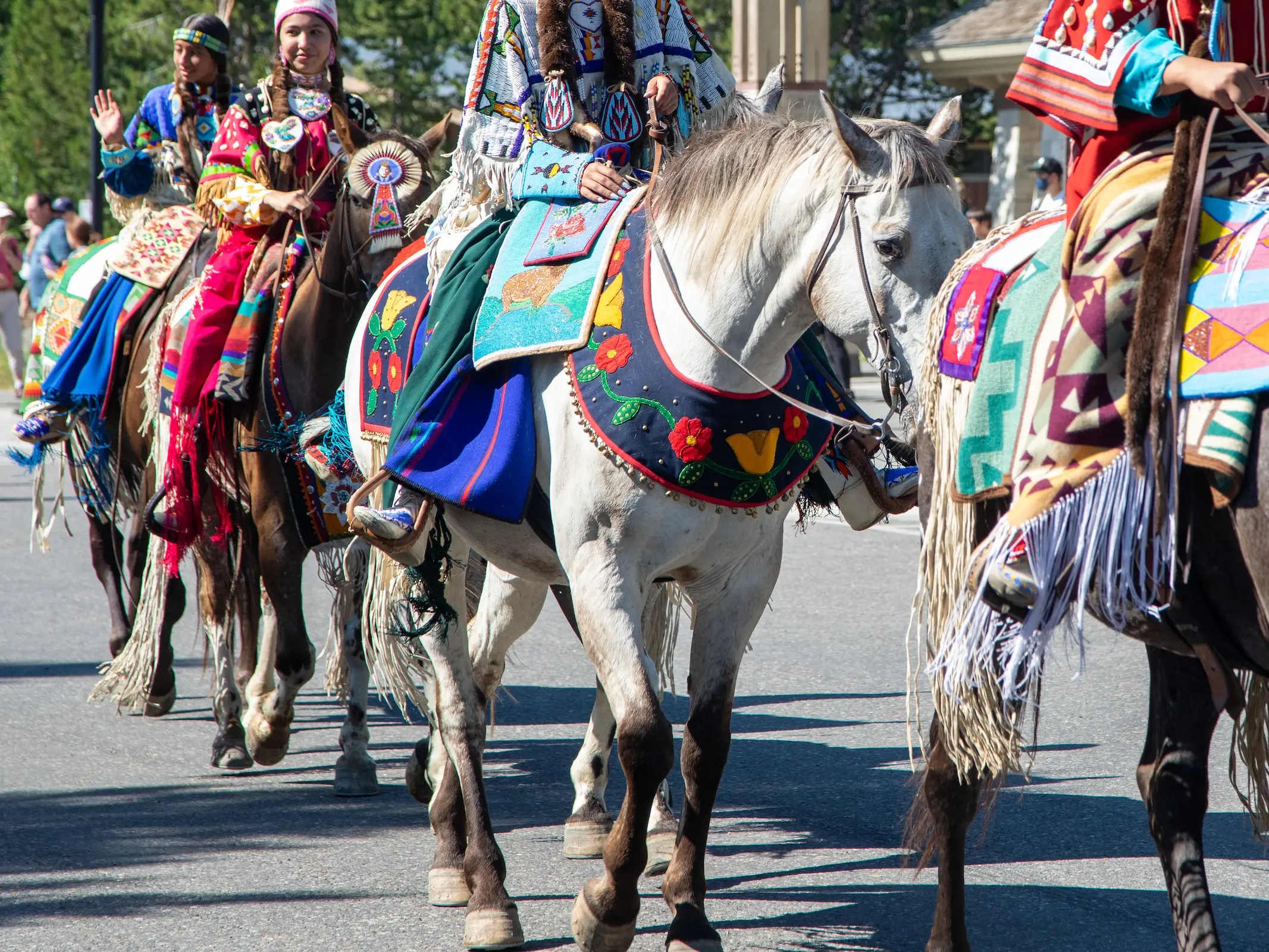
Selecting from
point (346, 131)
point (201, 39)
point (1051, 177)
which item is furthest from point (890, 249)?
point (1051, 177)

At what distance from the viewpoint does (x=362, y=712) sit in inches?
208

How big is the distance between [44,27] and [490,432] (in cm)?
2940

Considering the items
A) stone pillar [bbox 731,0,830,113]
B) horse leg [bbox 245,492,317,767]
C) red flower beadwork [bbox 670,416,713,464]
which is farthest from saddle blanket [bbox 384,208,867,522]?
stone pillar [bbox 731,0,830,113]

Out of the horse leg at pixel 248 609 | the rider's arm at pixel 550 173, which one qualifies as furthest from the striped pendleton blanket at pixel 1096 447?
the horse leg at pixel 248 609

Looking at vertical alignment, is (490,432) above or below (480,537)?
above

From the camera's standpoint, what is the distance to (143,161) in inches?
253

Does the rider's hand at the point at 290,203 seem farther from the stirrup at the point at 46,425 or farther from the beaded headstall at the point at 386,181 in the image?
the stirrup at the point at 46,425

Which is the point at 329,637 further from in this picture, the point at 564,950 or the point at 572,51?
the point at 572,51

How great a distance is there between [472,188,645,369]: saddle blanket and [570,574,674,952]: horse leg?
0.58 m

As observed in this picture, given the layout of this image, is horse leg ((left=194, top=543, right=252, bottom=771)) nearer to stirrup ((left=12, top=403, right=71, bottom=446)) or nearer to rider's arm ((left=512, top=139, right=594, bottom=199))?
stirrup ((left=12, top=403, right=71, bottom=446))

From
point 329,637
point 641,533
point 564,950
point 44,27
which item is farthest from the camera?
point 44,27

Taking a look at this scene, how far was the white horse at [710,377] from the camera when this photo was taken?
325 cm

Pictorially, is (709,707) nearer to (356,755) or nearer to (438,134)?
(356,755)

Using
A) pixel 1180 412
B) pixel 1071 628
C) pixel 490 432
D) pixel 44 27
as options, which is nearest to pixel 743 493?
→ pixel 490 432
